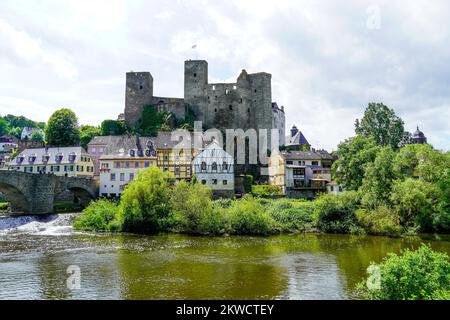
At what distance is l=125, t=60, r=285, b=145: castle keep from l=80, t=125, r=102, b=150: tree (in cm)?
645

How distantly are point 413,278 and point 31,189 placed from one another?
45678mm

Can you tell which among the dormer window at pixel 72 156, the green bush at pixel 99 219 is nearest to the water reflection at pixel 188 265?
the green bush at pixel 99 219

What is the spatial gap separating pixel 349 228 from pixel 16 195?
39.3m

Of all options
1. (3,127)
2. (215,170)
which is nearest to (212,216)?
(215,170)

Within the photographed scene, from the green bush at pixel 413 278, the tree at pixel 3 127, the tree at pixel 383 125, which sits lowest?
the green bush at pixel 413 278

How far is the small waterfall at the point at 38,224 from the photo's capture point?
4132 centimetres

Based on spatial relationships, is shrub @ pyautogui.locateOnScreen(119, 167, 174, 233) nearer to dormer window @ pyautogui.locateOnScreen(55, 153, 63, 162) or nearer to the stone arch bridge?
the stone arch bridge

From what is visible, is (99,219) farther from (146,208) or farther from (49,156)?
(49,156)

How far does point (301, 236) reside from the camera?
132 ft

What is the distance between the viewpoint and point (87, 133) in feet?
271

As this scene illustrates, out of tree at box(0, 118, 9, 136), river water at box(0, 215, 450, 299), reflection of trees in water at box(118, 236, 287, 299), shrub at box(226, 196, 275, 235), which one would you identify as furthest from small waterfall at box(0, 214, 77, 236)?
tree at box(0, 118, 9, 136)

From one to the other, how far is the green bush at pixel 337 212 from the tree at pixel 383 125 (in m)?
26.7

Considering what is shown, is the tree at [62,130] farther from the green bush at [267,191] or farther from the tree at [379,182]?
the tree at [379,182]
